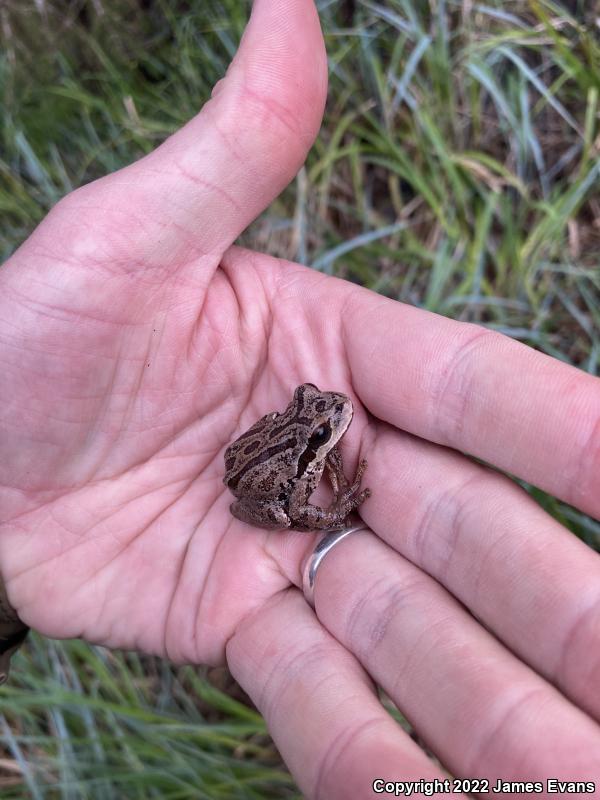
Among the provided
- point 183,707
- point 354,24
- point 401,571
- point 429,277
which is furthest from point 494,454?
A: point 354,24

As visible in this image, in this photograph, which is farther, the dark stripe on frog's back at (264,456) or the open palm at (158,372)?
the dark stripe on frog's back at (264,456)

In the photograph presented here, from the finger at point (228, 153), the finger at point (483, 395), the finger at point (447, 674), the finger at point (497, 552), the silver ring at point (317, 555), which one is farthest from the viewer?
the silver ring at point (317, 555)

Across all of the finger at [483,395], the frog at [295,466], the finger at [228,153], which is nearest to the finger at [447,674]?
the frog at [295,466]

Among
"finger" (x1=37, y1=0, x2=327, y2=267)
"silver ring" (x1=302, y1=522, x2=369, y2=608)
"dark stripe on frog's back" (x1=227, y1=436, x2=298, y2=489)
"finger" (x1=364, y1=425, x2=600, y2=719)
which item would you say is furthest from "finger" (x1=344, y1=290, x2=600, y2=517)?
"finger" (x1=37, y1=0, x2=327, y2=267)

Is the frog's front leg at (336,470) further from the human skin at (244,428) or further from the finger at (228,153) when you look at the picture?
the finger at (228,153)

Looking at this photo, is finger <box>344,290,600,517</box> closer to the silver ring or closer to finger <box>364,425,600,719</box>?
finger <box>364,425,600,719</box>

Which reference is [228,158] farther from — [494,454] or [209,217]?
[494,454]
